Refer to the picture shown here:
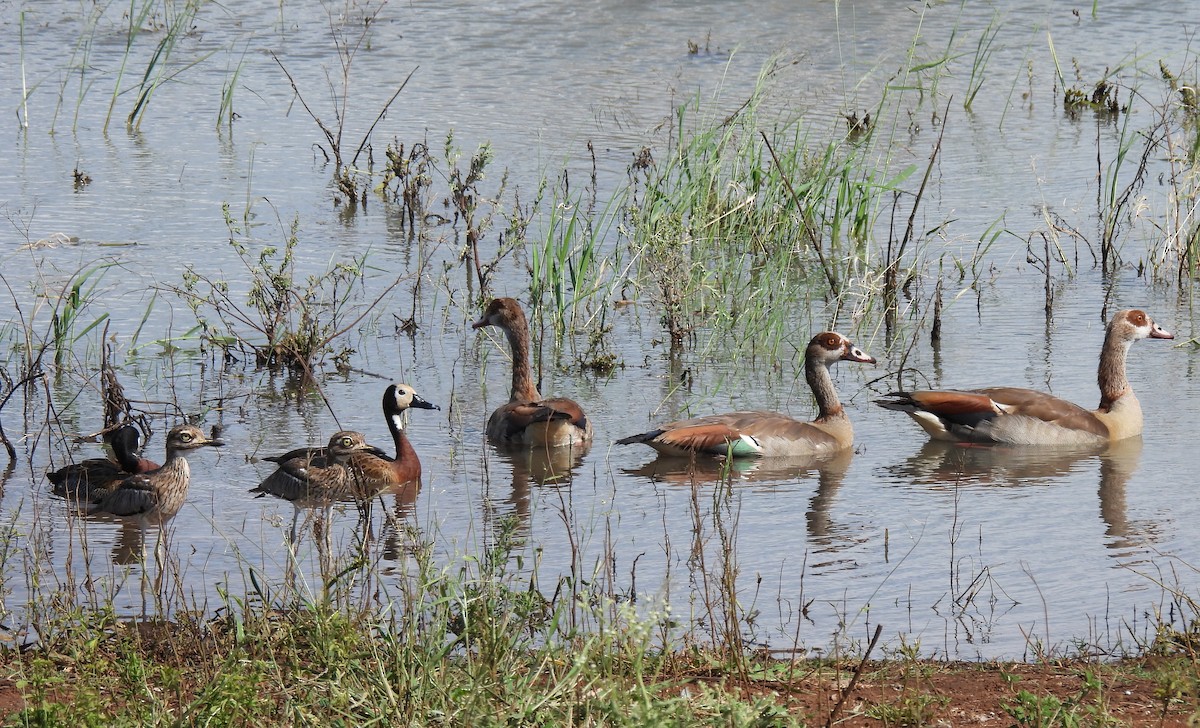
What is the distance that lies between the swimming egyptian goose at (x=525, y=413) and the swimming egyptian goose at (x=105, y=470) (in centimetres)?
201

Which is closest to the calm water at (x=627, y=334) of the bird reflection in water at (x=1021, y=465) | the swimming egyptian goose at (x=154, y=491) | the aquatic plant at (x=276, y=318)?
the bird reflection in water at (x=1021, y=465)

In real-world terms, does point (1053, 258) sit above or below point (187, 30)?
below

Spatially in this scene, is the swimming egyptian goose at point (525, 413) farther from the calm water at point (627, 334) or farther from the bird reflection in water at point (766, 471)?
the bird reflection in water at point (766, 471)

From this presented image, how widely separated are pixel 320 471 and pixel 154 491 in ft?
2.66

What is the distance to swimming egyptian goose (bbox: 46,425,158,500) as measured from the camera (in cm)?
823

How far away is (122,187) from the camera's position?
49.5 ft

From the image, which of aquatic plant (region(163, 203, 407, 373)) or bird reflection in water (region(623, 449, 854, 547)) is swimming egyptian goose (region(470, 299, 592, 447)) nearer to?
bird reflection in water (region(623, 449, 854, 547))

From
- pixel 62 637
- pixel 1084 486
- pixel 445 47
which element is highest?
pixel 445 47

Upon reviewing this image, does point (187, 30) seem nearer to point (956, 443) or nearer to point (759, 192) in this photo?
point (759, 192)

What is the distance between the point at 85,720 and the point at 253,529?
330 centimetres

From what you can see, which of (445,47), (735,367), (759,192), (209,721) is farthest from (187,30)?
(209,721)

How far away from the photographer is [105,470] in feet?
27.8

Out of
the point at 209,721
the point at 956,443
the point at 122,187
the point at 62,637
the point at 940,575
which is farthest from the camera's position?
the point at 122,187

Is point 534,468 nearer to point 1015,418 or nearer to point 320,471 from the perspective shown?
point 320,471
